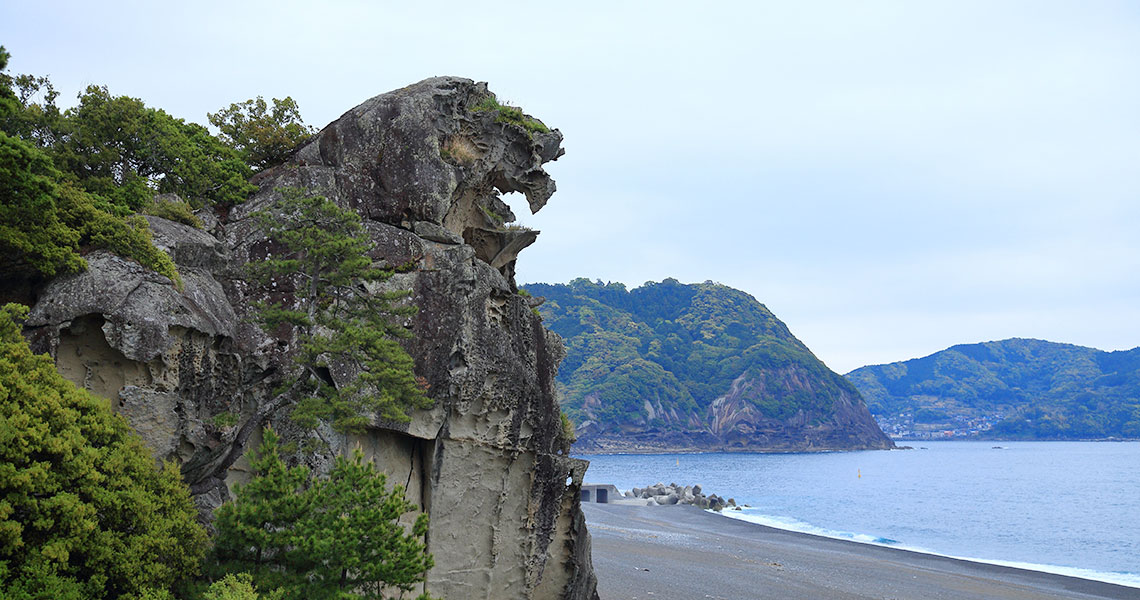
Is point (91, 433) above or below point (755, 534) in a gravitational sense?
above

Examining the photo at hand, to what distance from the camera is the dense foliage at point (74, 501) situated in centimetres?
1108

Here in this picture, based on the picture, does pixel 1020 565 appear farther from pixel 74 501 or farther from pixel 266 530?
pixel 74 501

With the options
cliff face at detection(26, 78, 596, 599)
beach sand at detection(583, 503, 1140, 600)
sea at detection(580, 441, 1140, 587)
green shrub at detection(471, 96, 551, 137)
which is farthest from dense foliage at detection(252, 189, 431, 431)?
sea at detection(580, 441, 1140, 587)

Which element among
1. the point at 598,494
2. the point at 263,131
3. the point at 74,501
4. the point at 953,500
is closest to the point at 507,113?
the point at 263,131

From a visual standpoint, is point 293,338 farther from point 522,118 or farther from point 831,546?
point 831,546

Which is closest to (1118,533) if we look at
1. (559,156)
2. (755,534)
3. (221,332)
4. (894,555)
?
(894,555)

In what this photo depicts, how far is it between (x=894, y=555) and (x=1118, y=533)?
2675 cm

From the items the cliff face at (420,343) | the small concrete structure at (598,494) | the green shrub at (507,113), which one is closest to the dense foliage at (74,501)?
the cliff face at (420,343)

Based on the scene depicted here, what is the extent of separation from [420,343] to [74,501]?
9509 millimetres

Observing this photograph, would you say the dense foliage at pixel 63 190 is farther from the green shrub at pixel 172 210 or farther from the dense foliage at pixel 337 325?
the dense foliage at pixel 337 325

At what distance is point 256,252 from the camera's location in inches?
797

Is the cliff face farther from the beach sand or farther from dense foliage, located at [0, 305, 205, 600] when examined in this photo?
the beach sand

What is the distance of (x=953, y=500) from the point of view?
8844cm

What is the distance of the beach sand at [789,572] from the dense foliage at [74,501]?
21659 mm
